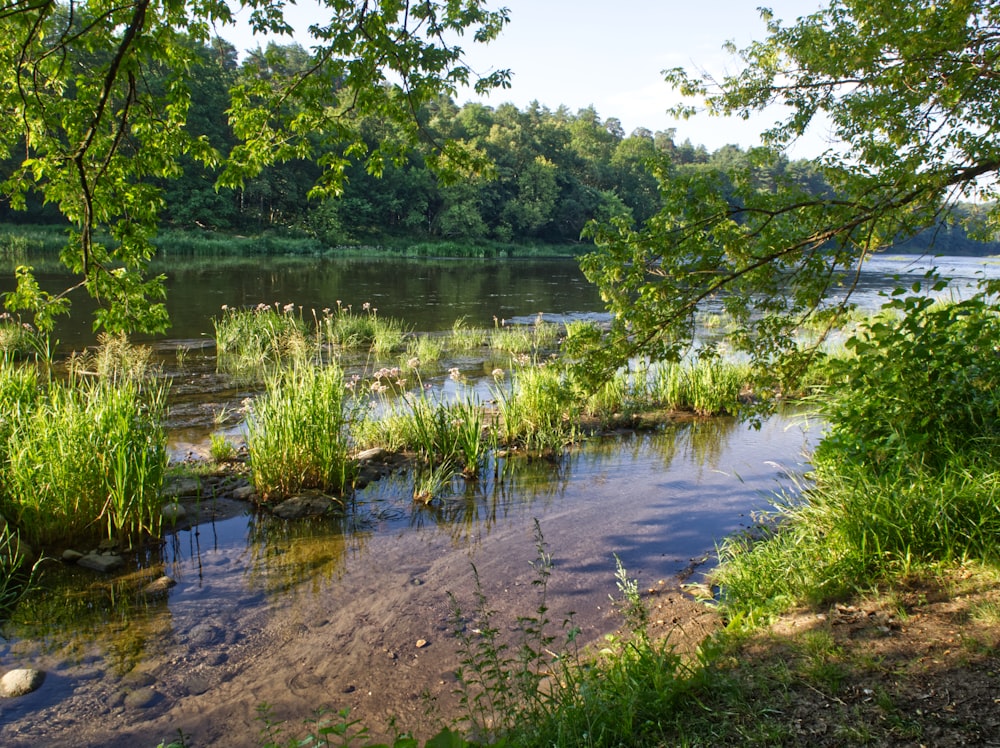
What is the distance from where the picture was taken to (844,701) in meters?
3.12

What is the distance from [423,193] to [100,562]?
6845 cm

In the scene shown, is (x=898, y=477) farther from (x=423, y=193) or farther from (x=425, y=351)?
(x=423, y=193)

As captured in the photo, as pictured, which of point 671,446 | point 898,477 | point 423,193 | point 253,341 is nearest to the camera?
point 898,477

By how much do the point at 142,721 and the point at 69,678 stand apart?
30.1 inches

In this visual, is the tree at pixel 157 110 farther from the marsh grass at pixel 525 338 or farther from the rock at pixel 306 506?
the marsh grass at pixel 525 338

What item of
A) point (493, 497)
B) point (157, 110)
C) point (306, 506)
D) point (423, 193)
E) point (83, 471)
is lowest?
point (493, 497)

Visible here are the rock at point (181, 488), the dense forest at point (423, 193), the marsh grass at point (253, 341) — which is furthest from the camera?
the dense forest at point (423, 193)

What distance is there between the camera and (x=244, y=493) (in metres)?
7.45

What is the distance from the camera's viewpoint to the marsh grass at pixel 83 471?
5836 millimetres

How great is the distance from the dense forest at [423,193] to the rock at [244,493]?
37.7 m

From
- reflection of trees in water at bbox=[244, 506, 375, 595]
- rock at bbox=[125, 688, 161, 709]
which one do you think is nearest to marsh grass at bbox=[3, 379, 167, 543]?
reflection of trees in water at bbox=[244, 506, 375, 595]

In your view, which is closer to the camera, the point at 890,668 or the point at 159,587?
the point at 890,668

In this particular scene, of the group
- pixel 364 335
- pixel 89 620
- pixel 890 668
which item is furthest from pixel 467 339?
pixel 890 668

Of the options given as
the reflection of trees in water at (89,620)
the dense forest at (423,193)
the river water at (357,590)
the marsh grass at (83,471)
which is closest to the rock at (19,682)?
the river water at (357,590)
